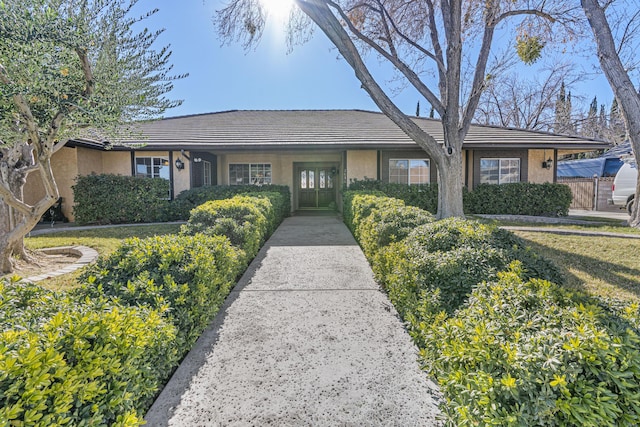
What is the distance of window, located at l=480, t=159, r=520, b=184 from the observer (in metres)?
12.4

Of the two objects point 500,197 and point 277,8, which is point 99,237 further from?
point 500,197

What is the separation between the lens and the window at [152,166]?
484 inches

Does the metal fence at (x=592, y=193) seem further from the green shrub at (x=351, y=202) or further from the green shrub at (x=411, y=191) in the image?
the green shrub at (x=351, y=202)

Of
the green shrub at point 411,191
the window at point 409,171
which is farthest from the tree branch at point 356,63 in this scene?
the window at point 409,171

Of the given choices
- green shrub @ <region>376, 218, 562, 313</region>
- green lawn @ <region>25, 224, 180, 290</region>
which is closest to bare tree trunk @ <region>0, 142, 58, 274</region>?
green lawn @ <region>25, 224, 180, 290</region>

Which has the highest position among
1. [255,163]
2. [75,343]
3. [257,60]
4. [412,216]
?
[257,60]

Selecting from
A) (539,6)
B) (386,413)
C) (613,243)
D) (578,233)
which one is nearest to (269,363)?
(386,413)

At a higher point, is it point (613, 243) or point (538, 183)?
point (538, 183)

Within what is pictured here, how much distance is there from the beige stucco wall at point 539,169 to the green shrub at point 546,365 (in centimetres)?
1269

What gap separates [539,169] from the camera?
12539 millimetres

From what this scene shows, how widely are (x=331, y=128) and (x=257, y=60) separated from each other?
520 centimetres

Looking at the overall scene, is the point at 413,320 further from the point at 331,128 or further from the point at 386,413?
the point at 331,128

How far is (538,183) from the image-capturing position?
12078mm

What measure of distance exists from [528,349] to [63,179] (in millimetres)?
13878
